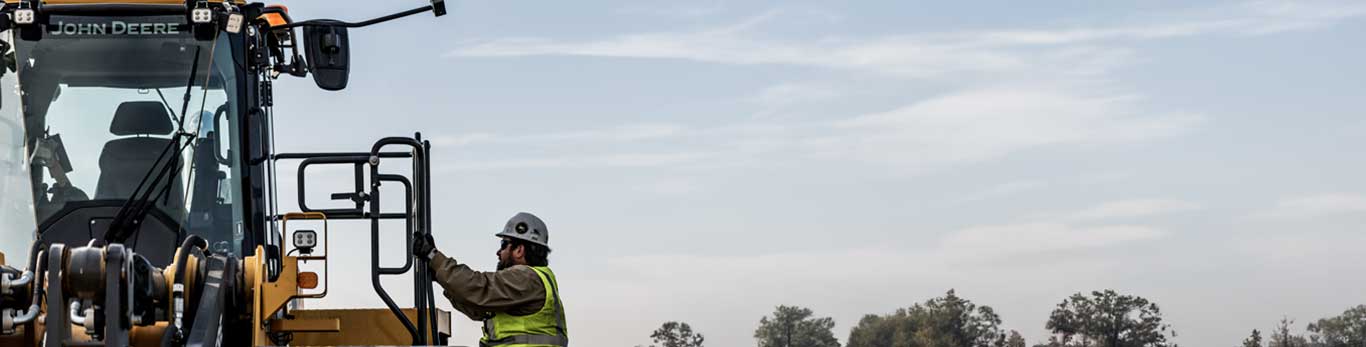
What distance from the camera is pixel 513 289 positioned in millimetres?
9570

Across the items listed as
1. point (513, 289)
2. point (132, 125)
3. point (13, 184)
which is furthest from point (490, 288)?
point (13, 184)

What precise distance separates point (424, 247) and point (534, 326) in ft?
2.30

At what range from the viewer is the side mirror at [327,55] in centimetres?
1019

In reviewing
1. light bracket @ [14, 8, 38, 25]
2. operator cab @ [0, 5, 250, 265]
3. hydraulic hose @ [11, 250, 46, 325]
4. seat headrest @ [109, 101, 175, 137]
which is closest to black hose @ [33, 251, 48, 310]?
hydraulic hose @ [11, 250, 46, 325]

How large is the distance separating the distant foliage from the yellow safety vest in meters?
68.5

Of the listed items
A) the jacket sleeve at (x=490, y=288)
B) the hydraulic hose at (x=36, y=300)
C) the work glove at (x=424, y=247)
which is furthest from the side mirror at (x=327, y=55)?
the hydraulic hose at (x=36, y=300)

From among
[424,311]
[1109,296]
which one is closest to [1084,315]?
[1109,296]

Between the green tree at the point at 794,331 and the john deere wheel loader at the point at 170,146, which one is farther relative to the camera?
the green tree at the point at 794,331

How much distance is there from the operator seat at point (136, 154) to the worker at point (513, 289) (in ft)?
4.27

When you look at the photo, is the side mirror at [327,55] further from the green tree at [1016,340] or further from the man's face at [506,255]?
the green tree at [1016,340]

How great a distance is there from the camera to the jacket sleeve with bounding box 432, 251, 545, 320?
A: 9516mm

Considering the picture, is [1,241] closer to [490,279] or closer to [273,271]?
[273,271]

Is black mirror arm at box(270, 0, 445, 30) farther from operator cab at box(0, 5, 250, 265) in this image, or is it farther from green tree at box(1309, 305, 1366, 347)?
green tree at box(1309, 305, 1366, 347)

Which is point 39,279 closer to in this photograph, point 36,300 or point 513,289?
point 36,300
